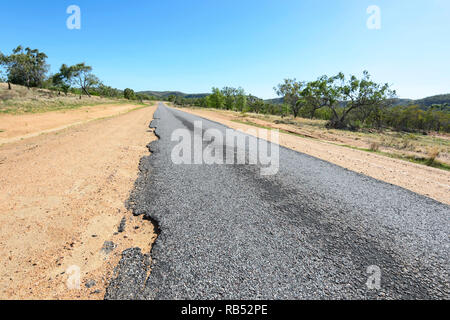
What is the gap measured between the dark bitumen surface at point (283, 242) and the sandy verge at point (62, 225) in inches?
12.2

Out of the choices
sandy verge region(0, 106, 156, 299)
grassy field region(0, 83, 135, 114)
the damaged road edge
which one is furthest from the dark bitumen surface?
grassy field region(0, 83, 135, 114)

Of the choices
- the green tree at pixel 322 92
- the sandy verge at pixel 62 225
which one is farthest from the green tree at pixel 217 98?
the sandy verge at pixel 62 225

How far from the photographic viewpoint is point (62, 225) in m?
2.87

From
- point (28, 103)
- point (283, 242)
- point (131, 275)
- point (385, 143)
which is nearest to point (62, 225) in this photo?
point (131, 275)

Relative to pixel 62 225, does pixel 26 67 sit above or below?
above

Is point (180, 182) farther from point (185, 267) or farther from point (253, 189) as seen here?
point (185, 267)

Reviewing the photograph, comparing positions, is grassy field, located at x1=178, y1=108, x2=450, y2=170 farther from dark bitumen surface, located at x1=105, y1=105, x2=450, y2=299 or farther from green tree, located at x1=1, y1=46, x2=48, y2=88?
green tree, located at x1=1, y1=46, x2=48, y2=88

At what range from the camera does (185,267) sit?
2.06 metres

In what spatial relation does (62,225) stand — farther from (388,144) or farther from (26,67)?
(26,67)

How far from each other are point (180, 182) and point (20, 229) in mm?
2605

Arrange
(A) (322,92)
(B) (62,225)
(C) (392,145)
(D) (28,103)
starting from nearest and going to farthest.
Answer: (B) (62,225) → (C) (392,145) → (D) (28,103) → (A) (322,92)

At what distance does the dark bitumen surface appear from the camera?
1.88 metres

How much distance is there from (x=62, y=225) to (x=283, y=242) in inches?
130
